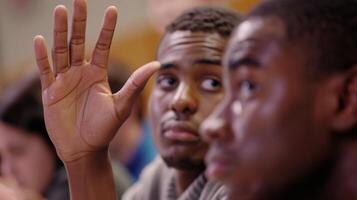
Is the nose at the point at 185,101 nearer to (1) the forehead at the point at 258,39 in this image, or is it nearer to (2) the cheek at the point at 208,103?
(2) the cheek at the point at 208,103

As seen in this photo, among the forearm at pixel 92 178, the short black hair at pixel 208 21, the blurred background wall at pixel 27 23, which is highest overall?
the short black hair at pixel 208 21

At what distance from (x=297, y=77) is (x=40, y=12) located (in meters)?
2.94

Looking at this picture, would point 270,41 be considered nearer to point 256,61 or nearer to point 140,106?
point 256,61

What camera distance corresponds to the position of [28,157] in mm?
1991

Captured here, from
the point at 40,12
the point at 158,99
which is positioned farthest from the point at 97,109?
the point at 40,12

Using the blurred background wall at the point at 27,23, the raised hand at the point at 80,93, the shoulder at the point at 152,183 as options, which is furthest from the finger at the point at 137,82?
the blurred background wall at the point at 27,23

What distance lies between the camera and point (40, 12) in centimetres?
359

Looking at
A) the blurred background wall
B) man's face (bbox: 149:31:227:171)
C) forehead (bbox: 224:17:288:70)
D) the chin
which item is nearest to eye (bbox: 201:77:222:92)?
man's face (bbox: 149:31:227:171)

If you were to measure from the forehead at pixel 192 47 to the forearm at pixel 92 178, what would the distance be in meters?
0.21

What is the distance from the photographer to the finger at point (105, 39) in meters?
1.13

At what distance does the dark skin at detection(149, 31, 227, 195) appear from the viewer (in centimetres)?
122

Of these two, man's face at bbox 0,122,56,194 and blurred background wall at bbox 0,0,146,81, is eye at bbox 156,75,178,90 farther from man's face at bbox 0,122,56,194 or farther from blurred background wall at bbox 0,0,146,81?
blurred background wall at bbox 0,0,146,81

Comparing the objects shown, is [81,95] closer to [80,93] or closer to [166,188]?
[80,93]

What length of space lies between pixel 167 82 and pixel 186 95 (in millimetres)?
68
